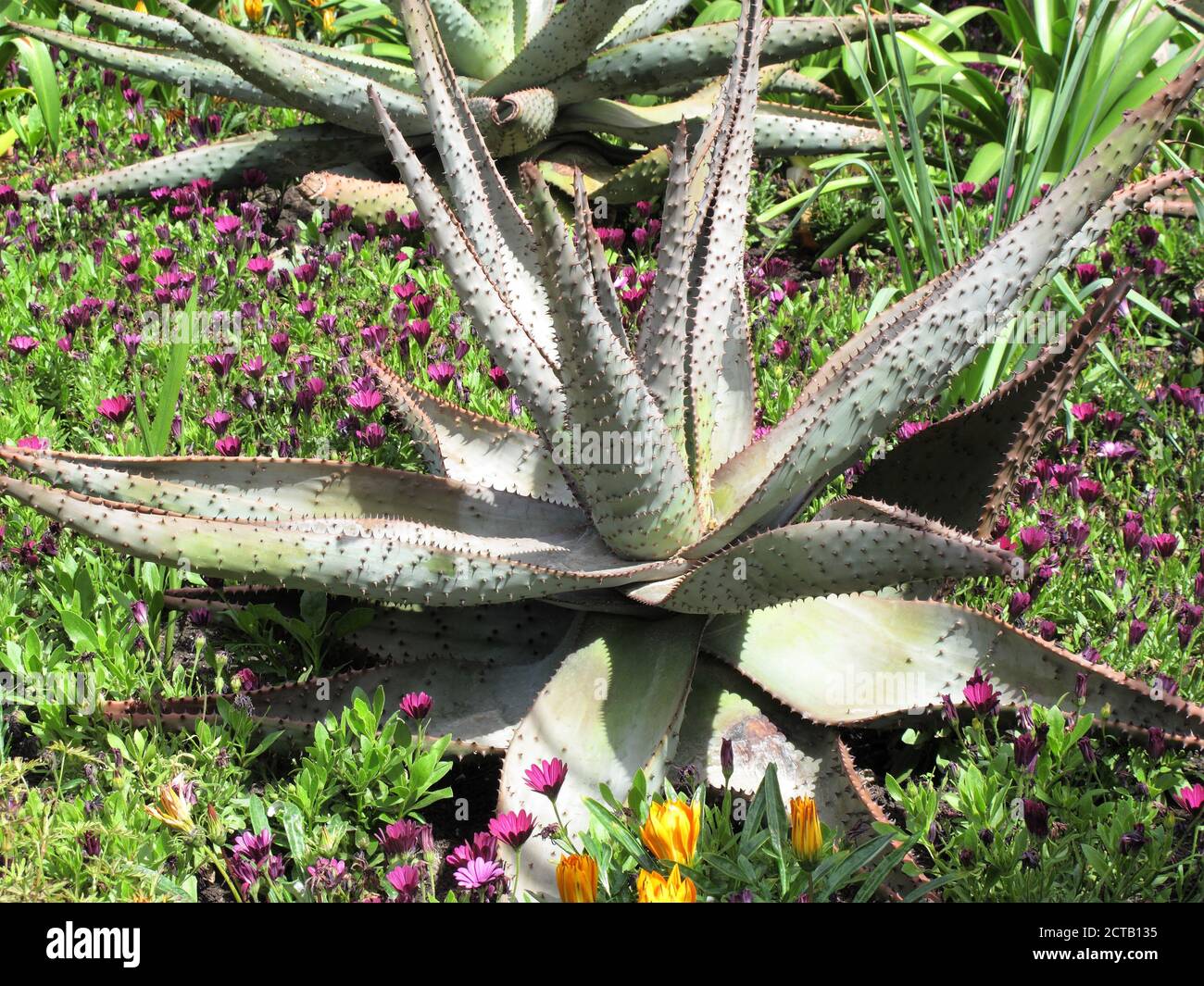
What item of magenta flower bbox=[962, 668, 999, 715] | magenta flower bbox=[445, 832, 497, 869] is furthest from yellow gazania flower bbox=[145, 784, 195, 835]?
magenta flower bbox=[962, 668, 999, 715]

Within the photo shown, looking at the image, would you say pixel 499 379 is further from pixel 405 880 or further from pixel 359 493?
pixel 405 880

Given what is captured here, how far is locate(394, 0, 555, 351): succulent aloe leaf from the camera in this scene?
9.03 feet

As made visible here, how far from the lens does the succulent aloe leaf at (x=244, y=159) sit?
5.20 m

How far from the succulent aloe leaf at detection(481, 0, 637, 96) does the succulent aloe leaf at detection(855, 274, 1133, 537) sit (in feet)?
7.91

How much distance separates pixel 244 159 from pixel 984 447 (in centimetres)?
343

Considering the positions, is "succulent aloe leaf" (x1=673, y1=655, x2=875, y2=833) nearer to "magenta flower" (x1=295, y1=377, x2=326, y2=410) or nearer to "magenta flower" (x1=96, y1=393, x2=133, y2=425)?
"magenta flower" (x1=295, y1=377, x2=326, y2=410)

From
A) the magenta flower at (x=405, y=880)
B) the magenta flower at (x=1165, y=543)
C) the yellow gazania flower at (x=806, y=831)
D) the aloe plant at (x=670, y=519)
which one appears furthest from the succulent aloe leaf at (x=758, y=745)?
the magenta flower at (x=1165, y=543)

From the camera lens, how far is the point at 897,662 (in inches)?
104

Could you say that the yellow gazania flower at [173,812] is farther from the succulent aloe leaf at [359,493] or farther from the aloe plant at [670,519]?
the succulent aloe leaf at [359,493]

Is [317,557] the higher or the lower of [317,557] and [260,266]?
the lower

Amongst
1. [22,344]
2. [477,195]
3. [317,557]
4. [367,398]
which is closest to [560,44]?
[367,398]

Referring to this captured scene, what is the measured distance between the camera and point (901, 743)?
2.80 metres

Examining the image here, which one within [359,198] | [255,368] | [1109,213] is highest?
[359,198]

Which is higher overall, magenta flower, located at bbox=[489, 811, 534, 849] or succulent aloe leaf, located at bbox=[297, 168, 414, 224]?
succulent aloe leaf, located at bbox=[297, 168, 414, 224]
